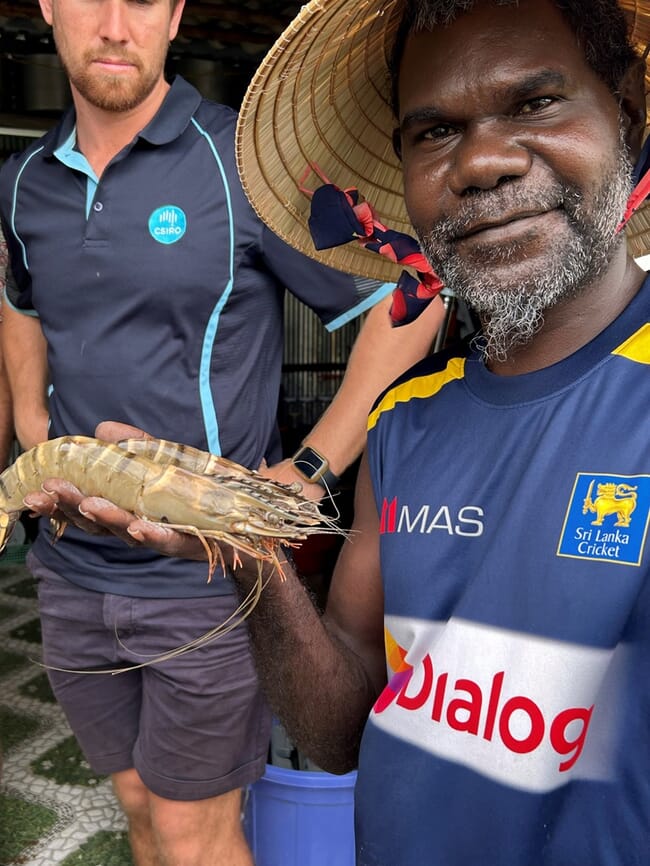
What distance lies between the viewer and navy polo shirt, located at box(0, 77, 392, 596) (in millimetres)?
2305

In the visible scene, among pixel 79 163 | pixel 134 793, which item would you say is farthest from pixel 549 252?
pixel 134 793

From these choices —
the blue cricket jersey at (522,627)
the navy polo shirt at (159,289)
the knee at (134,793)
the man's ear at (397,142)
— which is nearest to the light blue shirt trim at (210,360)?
the navy polo shirt at (159,289)

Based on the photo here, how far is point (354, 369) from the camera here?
8.27 feet

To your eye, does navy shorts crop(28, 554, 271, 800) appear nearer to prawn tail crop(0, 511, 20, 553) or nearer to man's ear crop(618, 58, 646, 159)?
prawn tail crop(0, 511, 20, 553)

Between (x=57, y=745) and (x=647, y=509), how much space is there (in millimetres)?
3605

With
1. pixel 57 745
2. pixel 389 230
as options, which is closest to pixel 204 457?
pixel 389 230

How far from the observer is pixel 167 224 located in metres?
2.31

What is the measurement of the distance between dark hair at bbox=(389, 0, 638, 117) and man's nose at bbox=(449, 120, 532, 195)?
0.20 m

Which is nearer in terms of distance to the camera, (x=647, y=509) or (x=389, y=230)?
(x=647, y=509)

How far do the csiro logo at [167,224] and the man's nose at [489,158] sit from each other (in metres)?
1.14

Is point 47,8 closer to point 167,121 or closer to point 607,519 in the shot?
point 167,121

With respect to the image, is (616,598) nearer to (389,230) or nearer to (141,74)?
(389,230)

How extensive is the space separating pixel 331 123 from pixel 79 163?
0.90 meters

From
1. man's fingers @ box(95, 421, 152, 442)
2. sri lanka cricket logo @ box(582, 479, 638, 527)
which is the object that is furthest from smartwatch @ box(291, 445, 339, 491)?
sri lanka cricket logo @ box(582, 479, 638, 527)
